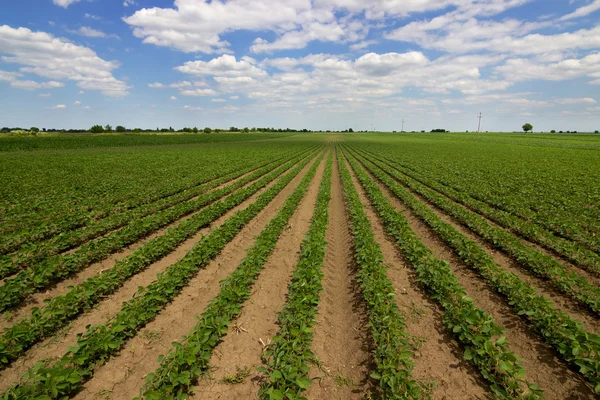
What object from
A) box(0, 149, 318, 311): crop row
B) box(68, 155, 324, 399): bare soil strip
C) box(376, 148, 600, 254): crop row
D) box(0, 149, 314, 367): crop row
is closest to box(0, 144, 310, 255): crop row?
box(0, 149, 318, 311): crop row

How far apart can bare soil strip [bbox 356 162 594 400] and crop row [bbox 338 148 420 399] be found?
195 cm

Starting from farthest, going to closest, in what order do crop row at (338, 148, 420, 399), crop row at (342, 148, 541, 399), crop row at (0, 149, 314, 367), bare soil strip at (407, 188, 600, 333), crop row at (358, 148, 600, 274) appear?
crop row at (358, 148, 600, 274)
bare soil strip at (407, 188, 600, 333)
crop row at (0, 149, 314, 367)
crop row at (342, 148, 541, 399)
crop row at (338, 148, 420, 399)

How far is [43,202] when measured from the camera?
45.5 feet

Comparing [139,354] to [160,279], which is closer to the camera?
[139,354]

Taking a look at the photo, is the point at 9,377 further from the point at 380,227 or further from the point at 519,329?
the point at 380,227

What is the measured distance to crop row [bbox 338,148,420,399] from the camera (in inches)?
151

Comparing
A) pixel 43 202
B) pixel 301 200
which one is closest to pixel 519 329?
pixel 301 200

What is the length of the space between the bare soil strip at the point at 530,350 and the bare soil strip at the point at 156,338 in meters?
6.24

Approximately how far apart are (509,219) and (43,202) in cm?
2173

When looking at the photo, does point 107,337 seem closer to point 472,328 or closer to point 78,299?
point 78,299

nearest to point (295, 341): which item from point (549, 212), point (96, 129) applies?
point (549, 212)

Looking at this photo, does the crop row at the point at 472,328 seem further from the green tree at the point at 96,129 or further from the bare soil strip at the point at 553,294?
the green tree at the point at 96,129

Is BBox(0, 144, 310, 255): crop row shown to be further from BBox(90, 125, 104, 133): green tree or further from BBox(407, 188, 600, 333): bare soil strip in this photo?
BBox(90, 125, 104, 133): green tree

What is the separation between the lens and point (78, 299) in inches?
231
